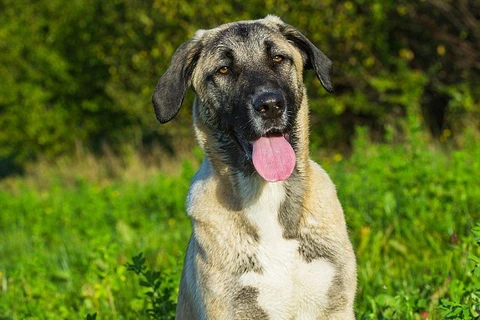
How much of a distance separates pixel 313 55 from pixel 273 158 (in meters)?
0.73

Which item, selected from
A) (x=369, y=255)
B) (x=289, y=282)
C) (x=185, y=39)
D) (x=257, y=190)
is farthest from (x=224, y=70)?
(x=185, y=39)

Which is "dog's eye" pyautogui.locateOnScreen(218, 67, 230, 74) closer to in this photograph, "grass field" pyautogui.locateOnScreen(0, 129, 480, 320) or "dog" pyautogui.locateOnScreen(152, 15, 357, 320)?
"dog" pyautogui.locateOnScreen(152, 15, 357, 320)

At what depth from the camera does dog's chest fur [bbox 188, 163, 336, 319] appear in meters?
3.79

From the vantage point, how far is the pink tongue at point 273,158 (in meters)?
4.04

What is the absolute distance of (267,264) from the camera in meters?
3.83

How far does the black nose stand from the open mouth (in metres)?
0.14

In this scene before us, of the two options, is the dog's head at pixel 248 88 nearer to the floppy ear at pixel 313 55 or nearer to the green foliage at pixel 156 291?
the floppy ear at pixel 313 55

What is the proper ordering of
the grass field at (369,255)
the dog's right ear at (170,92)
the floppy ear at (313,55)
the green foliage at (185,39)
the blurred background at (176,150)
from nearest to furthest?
the dog's right ear at (170,92)
the floppy ear at (313,55)
the grass field at (369,255)
the blurred background at (176,150)
the green foliage at (185,39)

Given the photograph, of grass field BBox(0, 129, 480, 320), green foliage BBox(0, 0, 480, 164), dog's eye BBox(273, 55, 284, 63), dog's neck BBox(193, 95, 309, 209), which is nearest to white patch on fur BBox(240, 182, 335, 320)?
dog's neck BBox(193, 95, 309, 209)

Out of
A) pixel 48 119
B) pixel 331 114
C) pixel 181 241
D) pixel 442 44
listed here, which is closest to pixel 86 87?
pixel 48 119

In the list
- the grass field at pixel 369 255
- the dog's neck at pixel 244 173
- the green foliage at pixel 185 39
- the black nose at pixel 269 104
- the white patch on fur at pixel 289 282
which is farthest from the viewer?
the green foliage at pixel 185 39

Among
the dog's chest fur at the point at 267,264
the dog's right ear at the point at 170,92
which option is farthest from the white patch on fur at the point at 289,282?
the dog's right ear at the point at 170,92

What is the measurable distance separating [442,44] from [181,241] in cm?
702

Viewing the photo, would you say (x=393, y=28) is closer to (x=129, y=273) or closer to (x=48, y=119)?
(x=129, y=273)
